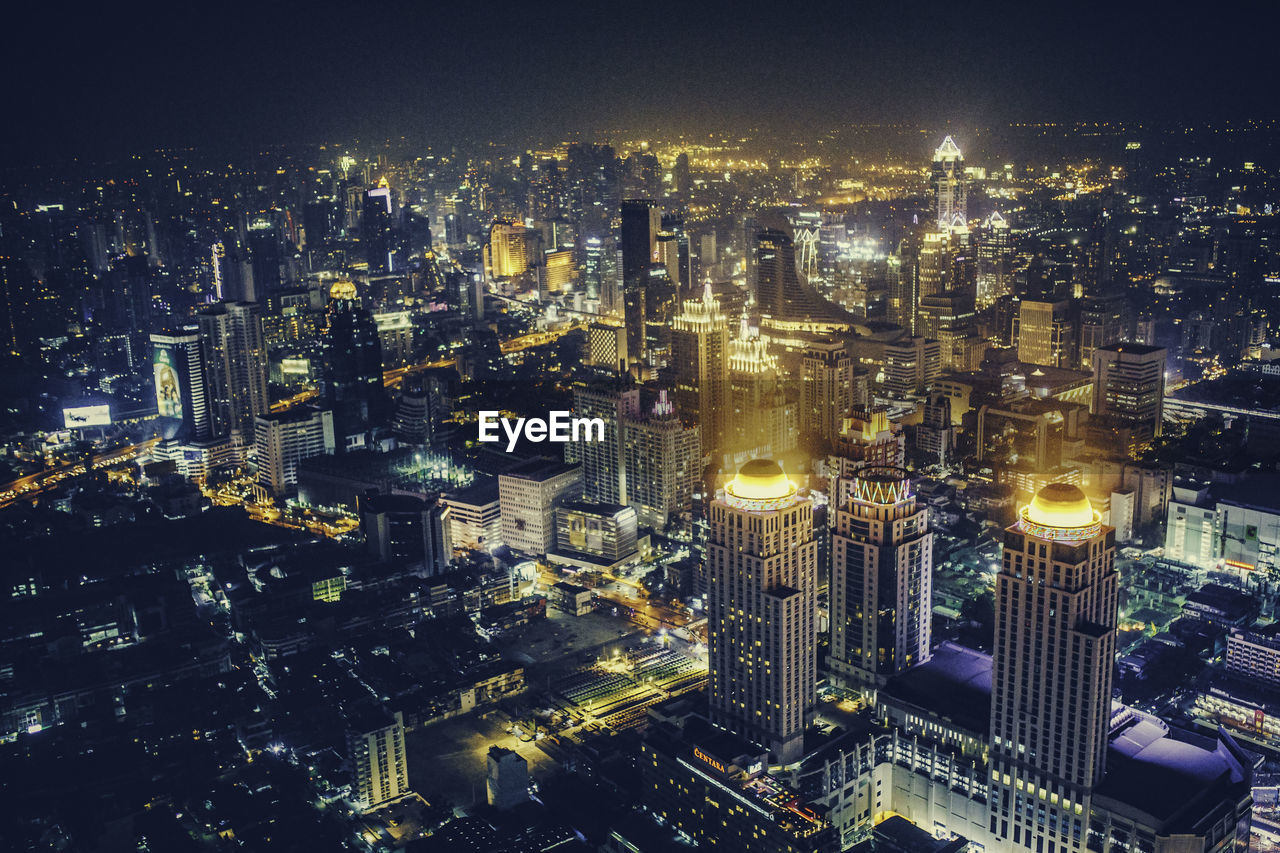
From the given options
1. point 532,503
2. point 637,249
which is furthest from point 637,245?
point 532,503

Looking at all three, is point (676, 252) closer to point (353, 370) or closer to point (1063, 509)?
point (353, 370)

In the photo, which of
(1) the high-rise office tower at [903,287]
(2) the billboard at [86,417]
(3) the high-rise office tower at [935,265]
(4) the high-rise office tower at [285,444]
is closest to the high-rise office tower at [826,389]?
(1) the high-rise office tower at [903,287]

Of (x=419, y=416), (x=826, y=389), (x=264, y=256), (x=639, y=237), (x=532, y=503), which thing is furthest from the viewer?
(x=264, y=256)

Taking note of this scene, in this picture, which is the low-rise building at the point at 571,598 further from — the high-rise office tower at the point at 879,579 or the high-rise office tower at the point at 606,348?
the high-rise office tower at the point at 606,348

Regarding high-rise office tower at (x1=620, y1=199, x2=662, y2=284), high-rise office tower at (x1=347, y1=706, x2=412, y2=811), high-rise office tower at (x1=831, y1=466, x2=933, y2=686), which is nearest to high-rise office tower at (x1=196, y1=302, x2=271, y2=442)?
high-rise office tower at (x1=620, y1=199, x2=662, y2=284)

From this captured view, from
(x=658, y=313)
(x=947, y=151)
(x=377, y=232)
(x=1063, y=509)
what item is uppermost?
(x=947, y=151)

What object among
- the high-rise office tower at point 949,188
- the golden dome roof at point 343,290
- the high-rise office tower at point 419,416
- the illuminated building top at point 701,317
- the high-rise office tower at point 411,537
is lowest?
the high-rise office tower at point 411,537
